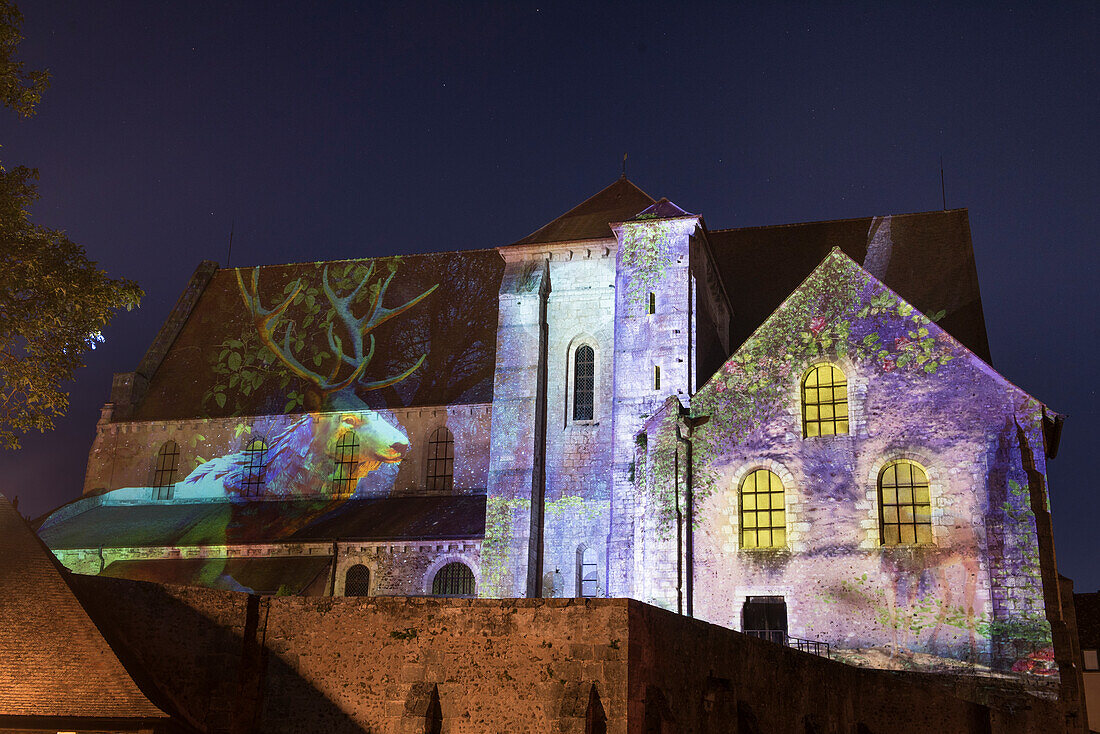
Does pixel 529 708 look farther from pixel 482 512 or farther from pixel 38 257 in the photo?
pixel 482 512

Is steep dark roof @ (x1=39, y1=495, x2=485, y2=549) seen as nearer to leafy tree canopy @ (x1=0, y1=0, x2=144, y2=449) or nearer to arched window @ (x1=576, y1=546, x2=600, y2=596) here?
arched window @ (x1=576, y1=546, x2=600, y2=596)

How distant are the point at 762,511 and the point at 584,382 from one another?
9150mm

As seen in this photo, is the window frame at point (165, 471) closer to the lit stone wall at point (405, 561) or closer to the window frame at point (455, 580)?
the lit stone wall at point (405, 561)

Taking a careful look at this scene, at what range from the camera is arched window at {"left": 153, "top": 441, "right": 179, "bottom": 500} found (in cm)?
4116

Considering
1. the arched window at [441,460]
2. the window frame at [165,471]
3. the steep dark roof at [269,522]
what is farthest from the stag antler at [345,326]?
the window frame at [165,471]

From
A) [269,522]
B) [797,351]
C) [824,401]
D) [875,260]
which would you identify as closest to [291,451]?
[269,522]

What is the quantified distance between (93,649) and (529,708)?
596cm

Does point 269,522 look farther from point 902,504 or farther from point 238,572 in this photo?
point 902,504

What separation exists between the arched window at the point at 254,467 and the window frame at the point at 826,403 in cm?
2109

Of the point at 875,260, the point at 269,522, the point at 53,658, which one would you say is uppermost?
the point at 875,260

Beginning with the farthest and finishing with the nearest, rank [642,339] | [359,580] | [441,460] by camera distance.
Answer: [441,460] → [359,580] → [642,339]

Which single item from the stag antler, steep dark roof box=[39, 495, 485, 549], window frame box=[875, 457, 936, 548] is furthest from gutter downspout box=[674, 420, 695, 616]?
the stag antler

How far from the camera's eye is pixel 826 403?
2711 centimetres

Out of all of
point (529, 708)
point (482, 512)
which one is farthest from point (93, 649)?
point (482, 512)
